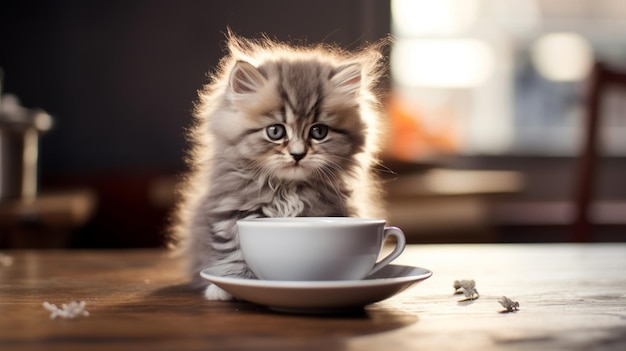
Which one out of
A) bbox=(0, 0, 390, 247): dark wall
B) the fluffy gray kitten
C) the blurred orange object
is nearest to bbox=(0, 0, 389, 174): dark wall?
bbox=(0, 0, 390, 247): dark wall

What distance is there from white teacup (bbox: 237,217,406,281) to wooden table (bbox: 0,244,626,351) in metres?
0.05

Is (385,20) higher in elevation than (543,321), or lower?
higher

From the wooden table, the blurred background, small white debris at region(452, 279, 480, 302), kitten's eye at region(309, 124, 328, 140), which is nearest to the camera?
the wooden table

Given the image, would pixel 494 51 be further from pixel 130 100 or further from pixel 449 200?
pixel 130 100

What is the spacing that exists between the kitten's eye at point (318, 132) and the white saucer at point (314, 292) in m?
0.27

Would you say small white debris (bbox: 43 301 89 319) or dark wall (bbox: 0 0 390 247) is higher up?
dark wall (bbox: 0 0 390 247)

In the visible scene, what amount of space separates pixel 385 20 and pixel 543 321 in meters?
4.06

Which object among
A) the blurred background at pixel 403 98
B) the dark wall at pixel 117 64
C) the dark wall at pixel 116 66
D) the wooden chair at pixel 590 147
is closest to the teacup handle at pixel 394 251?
the wooden chair at pixel 590 147

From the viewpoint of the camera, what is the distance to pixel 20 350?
556mm

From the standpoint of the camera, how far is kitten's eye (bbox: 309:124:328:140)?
94 centimetres

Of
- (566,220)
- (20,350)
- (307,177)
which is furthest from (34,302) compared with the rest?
(566,220)

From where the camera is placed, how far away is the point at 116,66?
4188mm

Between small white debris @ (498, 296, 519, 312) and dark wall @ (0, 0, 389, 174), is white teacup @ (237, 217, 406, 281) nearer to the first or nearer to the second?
small white debris @ (498, 296, 519, 312)

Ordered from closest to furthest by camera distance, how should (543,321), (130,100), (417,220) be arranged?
(543,321)
(417,220)
(130,100)
